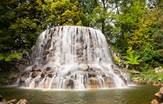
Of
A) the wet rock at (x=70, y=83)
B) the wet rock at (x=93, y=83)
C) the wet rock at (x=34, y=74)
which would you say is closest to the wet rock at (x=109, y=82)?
the wet rock at (x=93, y=83)

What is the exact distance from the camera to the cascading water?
24141 mm

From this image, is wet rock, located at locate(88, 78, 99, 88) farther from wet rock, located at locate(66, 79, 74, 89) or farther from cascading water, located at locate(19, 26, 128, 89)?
wet rock, located at locate(66, 79, 74, 89)

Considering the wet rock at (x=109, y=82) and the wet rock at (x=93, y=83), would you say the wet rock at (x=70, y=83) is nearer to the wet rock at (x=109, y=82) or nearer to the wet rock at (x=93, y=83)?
the wet rock at (x=93, y=83)

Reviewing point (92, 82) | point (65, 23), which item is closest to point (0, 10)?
point (92, 82)

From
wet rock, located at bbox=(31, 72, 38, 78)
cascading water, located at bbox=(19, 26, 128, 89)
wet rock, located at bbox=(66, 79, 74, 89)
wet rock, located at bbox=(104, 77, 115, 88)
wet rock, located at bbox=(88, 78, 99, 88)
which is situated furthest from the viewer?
wet rock, located at bbox=(31, 72, 38, 78)

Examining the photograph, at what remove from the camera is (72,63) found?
28750 millimetres

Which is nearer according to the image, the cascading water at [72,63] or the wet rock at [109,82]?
the cascading water at [72,63]

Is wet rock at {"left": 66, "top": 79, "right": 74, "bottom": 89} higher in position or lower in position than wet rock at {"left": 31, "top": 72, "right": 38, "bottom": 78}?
lower

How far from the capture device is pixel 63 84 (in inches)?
930

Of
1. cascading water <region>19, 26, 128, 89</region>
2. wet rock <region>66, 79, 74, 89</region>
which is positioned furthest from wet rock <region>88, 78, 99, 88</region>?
wet rock <region>66, 79, 74, 89</region>

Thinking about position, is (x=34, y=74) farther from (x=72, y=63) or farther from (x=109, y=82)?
(x=109, y=82)

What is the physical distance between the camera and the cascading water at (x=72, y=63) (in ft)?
79.2

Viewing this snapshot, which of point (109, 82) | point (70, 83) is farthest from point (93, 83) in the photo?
point (70, 83)

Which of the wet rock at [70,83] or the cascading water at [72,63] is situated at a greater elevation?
the cascading water at [72,63]
